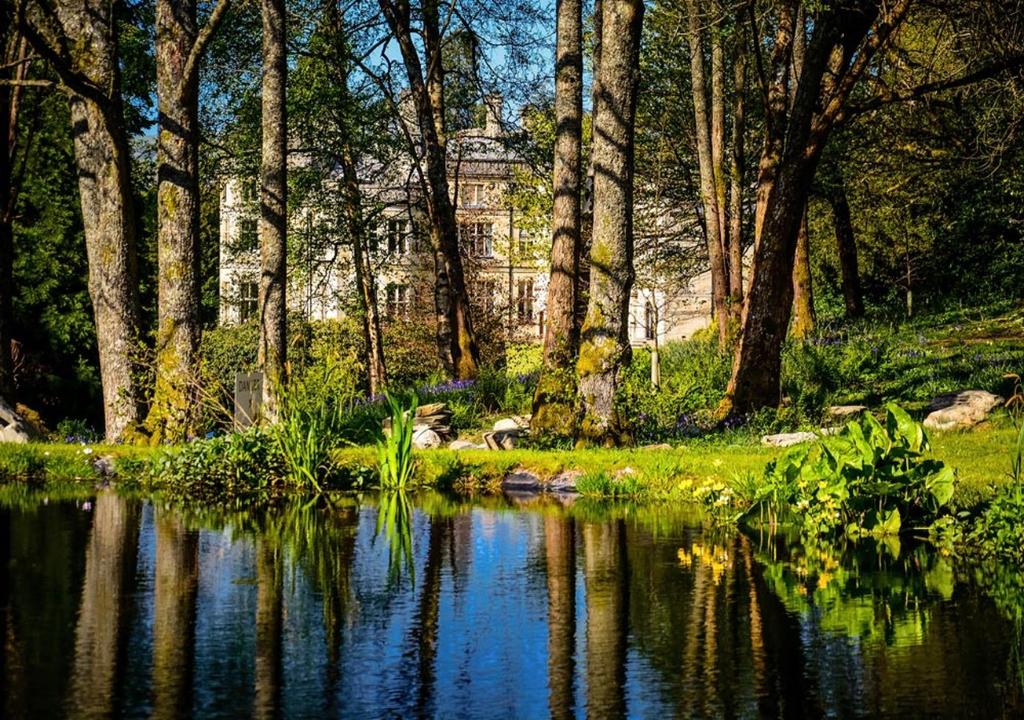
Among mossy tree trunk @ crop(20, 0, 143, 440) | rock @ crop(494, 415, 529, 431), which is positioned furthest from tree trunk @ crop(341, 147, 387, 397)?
mossy tree trunk @ crop(20, 0, 143, 440)

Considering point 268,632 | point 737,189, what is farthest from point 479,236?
point 268,632

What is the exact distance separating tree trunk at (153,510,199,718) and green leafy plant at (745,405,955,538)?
4347 mm

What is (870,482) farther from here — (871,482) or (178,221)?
(178,221)

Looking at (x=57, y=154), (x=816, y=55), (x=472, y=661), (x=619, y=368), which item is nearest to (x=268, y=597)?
(x=472, y=661)

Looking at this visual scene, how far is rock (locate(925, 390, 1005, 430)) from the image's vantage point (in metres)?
14.5

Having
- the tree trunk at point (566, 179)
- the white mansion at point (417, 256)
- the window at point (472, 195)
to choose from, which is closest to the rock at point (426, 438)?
the tree trunk at point (566, 179)

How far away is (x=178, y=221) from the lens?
620 inches

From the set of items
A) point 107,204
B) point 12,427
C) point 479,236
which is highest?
point 479,236

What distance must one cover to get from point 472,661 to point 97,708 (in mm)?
1638

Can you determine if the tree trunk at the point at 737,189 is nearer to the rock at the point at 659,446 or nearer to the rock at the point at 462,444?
the rock at the point at 462,444

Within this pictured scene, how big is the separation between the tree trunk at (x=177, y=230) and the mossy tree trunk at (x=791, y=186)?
21.3 feet

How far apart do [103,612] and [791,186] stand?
36.2 ft

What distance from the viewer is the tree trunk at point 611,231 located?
14.2 m

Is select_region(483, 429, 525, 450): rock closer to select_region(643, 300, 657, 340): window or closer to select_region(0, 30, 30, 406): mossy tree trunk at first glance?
select_region(643, 300, 657, 340): window
